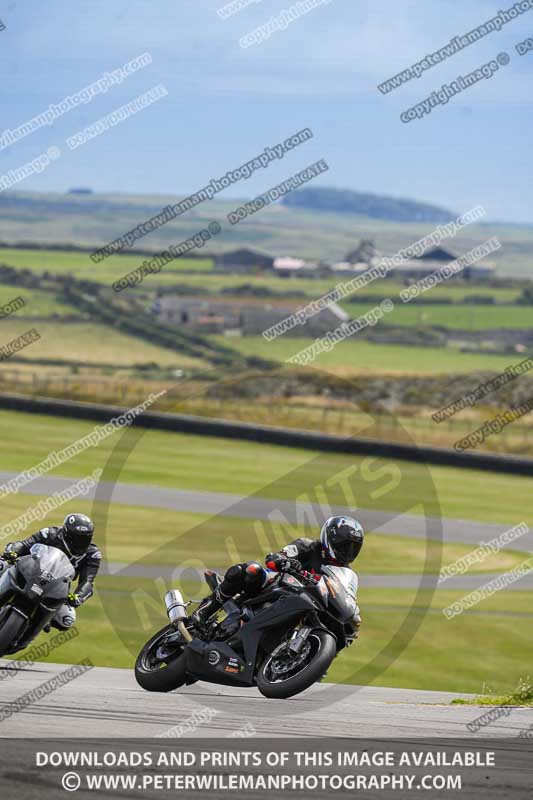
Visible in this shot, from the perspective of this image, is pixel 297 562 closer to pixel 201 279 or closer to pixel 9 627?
pixel 9 627

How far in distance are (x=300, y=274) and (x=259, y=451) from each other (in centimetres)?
14607

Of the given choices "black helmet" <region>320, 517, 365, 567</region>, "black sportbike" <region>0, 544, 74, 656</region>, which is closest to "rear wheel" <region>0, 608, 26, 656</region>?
"black sportbike" <region>0, 544, 74, 656</region>

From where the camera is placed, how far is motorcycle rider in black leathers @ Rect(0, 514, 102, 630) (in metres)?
11.0

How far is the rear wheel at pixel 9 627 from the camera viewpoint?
10.3m

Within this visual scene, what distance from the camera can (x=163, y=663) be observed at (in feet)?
32.6

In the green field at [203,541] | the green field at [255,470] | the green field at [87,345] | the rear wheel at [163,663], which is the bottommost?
the green field at [87,345]

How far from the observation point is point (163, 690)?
980 centimetres

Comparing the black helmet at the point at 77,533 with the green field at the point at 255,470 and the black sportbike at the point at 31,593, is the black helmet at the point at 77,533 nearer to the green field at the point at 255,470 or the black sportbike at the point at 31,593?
the black sportbike at the point at 31,593

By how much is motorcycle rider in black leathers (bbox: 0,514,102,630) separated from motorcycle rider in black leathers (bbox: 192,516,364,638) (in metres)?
1.67

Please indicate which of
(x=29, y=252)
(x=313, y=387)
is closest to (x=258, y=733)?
(x=313, y=387)

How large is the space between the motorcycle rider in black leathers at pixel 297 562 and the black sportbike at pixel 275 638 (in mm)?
70

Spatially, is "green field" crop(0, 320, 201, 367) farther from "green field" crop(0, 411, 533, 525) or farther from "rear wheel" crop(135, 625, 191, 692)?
"rear wheel" crop(135, 625, 191, 692)

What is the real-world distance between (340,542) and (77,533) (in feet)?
8.61

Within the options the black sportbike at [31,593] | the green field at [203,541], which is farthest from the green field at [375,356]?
the black sportbike at [31,593]
